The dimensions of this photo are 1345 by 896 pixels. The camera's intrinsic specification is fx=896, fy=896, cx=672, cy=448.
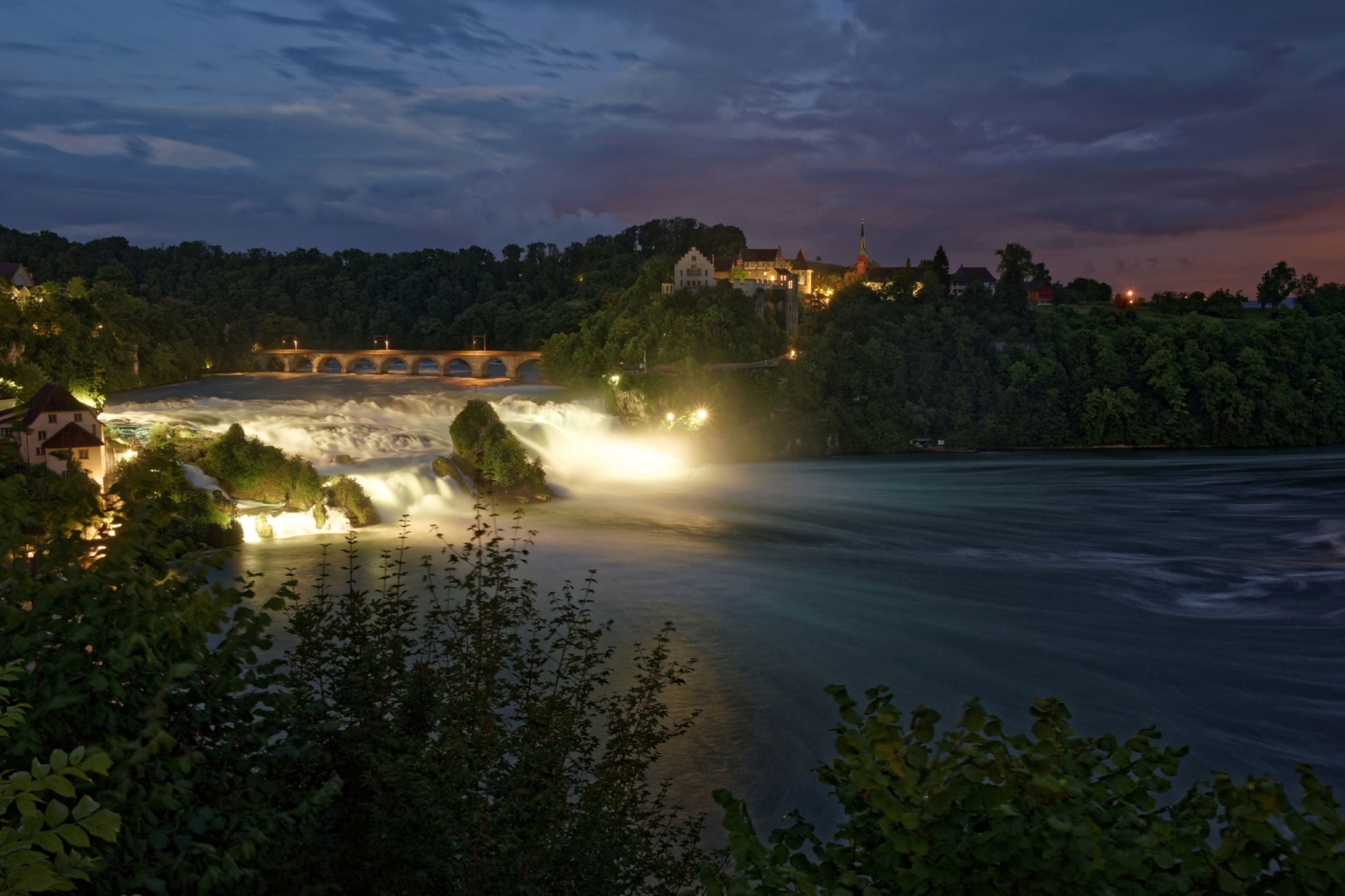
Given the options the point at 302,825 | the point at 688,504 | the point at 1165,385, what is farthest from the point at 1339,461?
the point at 302,825

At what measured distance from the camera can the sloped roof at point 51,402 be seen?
26.0m

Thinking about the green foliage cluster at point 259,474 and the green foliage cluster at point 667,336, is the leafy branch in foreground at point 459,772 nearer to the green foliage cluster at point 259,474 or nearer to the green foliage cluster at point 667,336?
the green foliage cluster at point 259,474

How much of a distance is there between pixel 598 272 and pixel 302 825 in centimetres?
10186

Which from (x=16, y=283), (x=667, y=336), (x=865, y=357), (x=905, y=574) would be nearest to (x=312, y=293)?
(x=16, y=283)

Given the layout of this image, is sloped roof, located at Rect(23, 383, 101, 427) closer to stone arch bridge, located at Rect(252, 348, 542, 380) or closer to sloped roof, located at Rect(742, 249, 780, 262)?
stone arch bridge, located at Rect(252, 348, 542, 380)

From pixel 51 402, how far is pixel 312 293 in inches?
3386

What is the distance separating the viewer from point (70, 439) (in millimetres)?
26188

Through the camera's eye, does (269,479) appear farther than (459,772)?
Yes

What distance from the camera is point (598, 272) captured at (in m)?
104

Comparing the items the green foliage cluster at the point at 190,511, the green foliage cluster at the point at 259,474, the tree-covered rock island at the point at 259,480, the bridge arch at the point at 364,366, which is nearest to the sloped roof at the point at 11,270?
the bridge arch at the point at 364,366

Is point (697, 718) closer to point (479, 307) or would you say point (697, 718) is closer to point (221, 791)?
point (221, 791)

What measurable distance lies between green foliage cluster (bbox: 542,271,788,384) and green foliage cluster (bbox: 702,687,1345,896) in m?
58.7

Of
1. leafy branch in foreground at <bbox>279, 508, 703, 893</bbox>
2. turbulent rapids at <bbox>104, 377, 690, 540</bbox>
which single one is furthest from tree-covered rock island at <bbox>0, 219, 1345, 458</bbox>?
leafy branch in foreground at <bbox>279, 508, 703, 893</bbox>

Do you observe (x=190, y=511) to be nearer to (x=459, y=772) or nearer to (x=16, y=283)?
(x=459, y=772)
